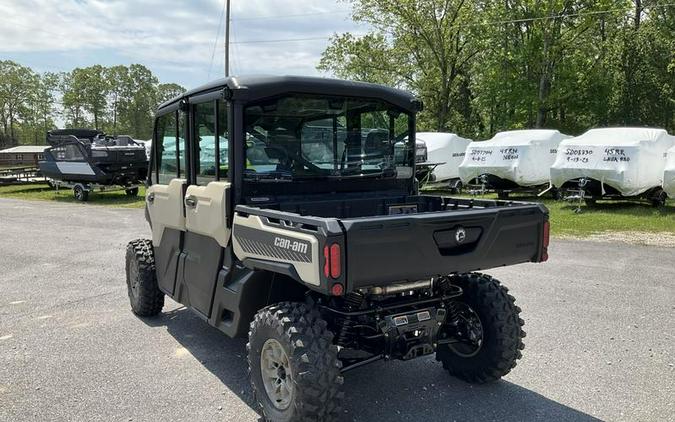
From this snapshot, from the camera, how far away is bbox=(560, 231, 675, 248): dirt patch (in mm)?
10594

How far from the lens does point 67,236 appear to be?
1195cm

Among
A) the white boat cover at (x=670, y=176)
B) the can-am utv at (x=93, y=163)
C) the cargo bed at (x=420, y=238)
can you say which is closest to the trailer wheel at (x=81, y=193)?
the can-am utv at (x=93, y=163)

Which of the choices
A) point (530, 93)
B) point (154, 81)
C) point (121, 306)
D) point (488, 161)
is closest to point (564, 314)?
point (121, 306)

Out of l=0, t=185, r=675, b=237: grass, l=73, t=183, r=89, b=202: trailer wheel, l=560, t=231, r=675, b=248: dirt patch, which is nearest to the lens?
l=560, t=231, r=675, b=248: dirt patch

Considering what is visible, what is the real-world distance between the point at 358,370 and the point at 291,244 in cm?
177

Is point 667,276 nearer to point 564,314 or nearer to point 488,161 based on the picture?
point 564,314

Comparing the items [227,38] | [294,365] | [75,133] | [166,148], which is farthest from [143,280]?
[227,38]

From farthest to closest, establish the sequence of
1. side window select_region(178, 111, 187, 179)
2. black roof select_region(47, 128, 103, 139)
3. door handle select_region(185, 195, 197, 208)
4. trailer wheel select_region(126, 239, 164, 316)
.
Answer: black roof select_region(47, 128, 103, 139)
trailer wheel select_region(126, 239, 164, 316)
side window select_region(178, 111, 187, 179)
door handle select_region(185, 195, 197, 208)

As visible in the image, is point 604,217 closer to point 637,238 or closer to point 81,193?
point 637,238

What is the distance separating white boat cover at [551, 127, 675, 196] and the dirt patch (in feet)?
10.5

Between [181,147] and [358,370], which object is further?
[181,147]

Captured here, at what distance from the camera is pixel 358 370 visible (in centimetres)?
452

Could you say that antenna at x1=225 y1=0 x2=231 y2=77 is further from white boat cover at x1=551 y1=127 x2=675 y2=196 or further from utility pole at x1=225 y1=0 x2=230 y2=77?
white boat cover at x1=551 y1=127 x2=675 y2=196

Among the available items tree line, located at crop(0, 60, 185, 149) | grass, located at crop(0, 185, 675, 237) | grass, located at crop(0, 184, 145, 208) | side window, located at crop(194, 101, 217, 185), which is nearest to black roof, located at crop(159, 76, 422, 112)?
side window, located at crop(194, 101, 217, 185)
